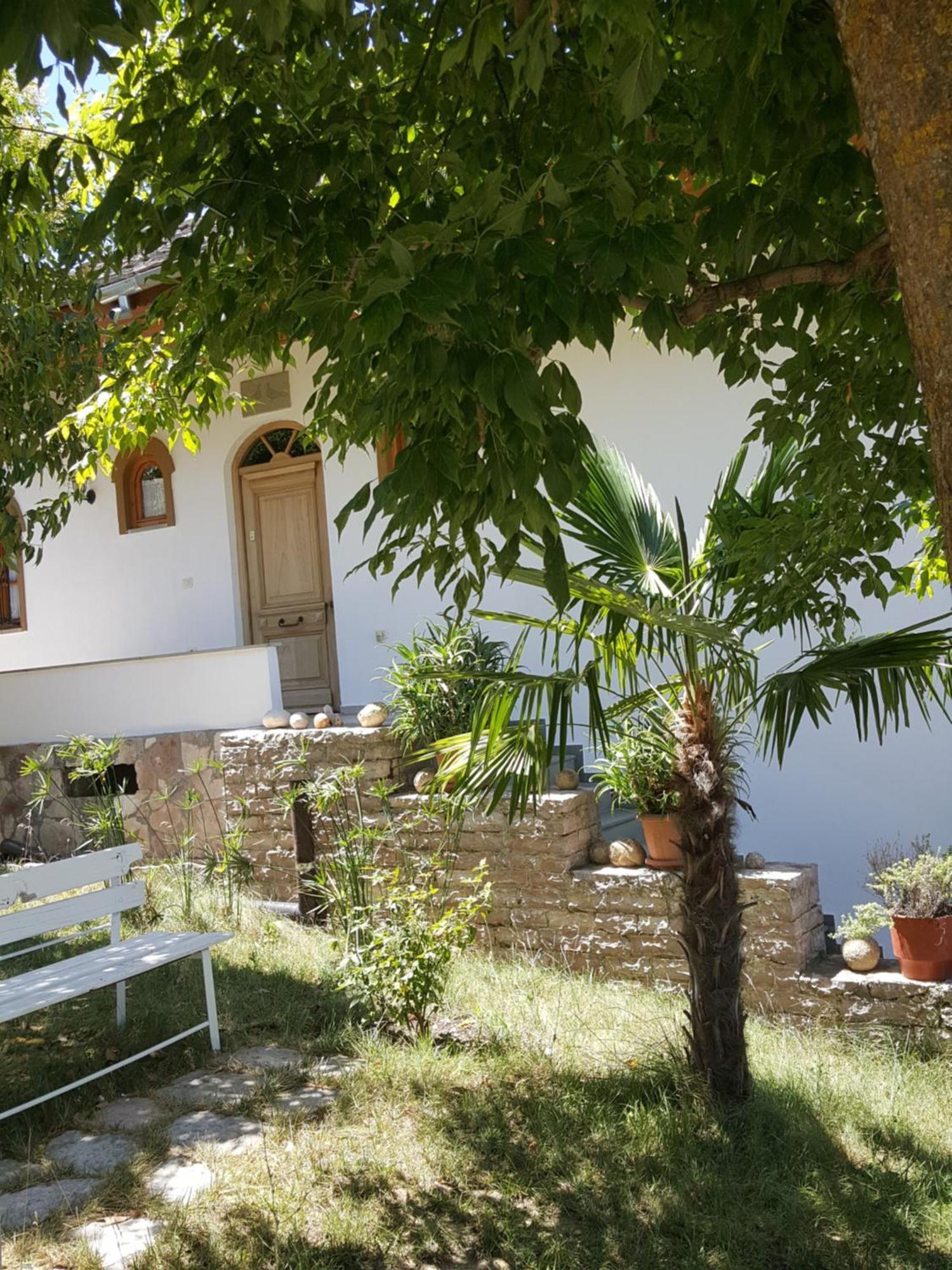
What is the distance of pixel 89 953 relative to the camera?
535 centimetres

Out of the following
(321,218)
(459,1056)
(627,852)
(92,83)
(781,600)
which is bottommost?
(459,1056)

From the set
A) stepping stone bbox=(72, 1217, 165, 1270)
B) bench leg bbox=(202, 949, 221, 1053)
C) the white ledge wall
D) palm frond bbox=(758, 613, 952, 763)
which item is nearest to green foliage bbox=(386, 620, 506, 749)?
the white ledge wall

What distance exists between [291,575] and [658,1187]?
7577 mm

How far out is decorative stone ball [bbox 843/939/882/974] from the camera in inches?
228

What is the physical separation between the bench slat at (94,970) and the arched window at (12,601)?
7525mm

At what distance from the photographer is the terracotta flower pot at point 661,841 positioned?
6461 mm

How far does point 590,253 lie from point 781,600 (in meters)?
2.34

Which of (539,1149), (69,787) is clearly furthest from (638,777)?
(69,787)

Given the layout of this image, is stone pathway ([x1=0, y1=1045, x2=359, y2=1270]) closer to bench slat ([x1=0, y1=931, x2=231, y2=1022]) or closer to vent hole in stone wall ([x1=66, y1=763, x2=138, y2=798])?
bench slat ([x1=0, y1=931, x2=231, y2=1022])

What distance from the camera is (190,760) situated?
30.0 feet

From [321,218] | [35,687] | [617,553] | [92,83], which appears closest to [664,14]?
[321,218]

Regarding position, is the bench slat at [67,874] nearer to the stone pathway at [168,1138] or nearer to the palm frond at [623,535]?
the stone pathway at [168,1138]

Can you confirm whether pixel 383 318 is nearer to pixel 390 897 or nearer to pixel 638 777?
pixel 390 897

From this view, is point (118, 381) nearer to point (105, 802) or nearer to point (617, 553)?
point (617, 553)
